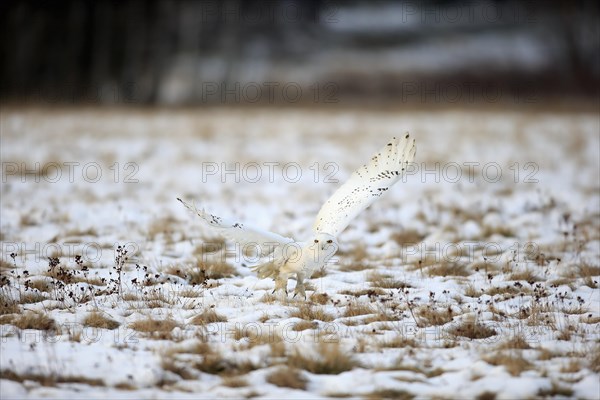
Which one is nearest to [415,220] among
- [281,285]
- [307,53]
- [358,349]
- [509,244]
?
[509,244]

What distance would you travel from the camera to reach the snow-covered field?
16.1 feet

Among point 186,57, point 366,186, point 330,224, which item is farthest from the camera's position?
point 186,57

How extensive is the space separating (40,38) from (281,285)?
29478 millimetres

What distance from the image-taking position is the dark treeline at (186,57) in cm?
2850

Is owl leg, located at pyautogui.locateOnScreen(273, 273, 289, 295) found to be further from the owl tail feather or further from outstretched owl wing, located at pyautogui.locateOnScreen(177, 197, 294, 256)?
outstretched owl wing, located at pyautogui.locateOnScreen(177, 197, 294, 256)

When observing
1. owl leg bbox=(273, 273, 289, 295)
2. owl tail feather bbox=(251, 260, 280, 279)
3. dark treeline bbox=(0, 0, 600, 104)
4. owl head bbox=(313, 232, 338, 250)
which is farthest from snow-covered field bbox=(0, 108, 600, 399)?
dark treeline bbox=(0, 0, 600, 104)

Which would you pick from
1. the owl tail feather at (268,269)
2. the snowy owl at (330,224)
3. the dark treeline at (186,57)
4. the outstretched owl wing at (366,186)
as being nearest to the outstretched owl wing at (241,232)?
the snowy owl at (330,224)

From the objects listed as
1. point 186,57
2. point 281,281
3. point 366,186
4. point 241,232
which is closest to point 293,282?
point 281,281

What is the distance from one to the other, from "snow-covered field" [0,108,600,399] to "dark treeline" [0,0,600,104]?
1374 centimetres

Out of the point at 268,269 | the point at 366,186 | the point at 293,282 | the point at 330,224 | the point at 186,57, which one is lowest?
the point at 293,282

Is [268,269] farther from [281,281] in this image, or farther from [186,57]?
[186,57]

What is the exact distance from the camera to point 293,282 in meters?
7.21

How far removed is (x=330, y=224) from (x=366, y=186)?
507 millimetres

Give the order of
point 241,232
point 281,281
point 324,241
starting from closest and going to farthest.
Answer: point 241,232, point 324,241, point 281,281
